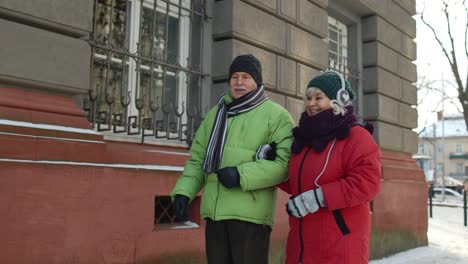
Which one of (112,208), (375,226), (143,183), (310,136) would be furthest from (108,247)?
(375,226)

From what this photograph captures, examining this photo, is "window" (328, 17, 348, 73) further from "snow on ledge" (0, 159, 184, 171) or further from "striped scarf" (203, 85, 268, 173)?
"striped scarf" (203, 85, 268, 173)

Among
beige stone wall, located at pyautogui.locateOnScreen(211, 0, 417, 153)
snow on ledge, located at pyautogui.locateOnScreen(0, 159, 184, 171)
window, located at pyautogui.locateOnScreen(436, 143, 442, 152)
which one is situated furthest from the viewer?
window, located at pyautogui.locateOnScreen(436, 143, 442, 152)

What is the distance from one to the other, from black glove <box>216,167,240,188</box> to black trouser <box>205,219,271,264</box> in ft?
0.75

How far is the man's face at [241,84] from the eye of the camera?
116 inches

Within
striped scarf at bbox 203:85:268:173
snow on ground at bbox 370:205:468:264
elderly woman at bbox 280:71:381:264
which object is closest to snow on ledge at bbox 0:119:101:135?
striped scarf at bbox 203:85:268:173

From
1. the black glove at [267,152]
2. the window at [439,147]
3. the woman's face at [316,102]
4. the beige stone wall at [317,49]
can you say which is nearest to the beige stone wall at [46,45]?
the beige stone wall at [317,49]

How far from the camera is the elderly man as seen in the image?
2775mm

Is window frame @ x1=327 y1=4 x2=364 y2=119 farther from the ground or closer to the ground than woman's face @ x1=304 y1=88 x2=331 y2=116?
farther from the ground

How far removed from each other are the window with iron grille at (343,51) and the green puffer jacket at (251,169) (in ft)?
19.1

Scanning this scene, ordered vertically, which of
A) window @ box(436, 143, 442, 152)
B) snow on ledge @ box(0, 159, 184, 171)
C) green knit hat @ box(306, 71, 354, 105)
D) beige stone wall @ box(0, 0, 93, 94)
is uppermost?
window @ box(436, 143, 442, 152)

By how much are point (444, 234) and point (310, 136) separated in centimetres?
970

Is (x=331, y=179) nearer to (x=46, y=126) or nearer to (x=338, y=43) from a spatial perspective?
(x=46, y=126)

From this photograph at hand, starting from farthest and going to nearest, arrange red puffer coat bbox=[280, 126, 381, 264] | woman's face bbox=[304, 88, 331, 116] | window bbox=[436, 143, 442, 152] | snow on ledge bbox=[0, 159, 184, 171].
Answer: window bbox=[436, 143, 442, 152]
snow on ledge bbox=[0, 159, 184, 171]
woman's face bbox=[304, 88, 331, 116]
red puffer coat bbox=[280, 126, 381, 264]

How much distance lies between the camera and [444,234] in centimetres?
1116
